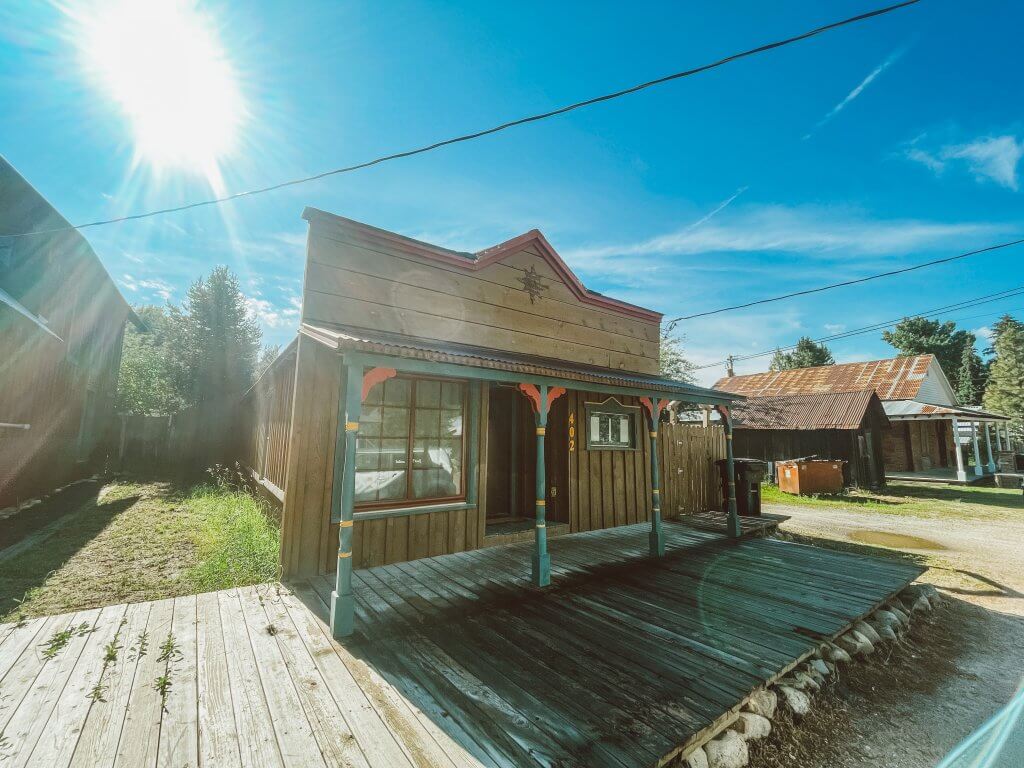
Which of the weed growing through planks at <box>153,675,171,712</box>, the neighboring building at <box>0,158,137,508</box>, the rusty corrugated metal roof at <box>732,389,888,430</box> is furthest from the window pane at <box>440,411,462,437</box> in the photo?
the rusty corrugated metal roof at <box>732,389,888,430</box>

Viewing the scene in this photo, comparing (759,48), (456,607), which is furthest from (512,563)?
(759,48)

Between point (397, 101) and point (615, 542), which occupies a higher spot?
point (397, 101)

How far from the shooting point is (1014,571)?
21.5 ft

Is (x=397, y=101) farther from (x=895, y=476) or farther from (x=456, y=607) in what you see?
(x=895, y=476)

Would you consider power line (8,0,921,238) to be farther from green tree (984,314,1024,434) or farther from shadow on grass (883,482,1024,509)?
green tree (984,314,1024,434)

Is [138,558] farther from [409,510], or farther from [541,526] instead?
[541,526]

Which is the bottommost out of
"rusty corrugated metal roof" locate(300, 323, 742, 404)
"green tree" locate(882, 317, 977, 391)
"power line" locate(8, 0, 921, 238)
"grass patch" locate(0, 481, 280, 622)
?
"grass patch" locate(0, 481, 280, 622)

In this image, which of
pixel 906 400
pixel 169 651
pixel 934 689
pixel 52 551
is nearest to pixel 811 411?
pixel 906 400

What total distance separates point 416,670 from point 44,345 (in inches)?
488

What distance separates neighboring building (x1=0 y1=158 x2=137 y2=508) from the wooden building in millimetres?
4932

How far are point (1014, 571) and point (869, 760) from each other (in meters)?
6.86

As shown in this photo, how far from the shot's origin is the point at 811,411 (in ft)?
55.9

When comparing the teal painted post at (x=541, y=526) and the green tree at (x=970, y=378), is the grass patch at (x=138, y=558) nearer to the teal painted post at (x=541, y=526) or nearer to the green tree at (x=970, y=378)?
the teal painted post at (x=541, y=526)

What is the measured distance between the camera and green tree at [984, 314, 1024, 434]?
90.8 feet
